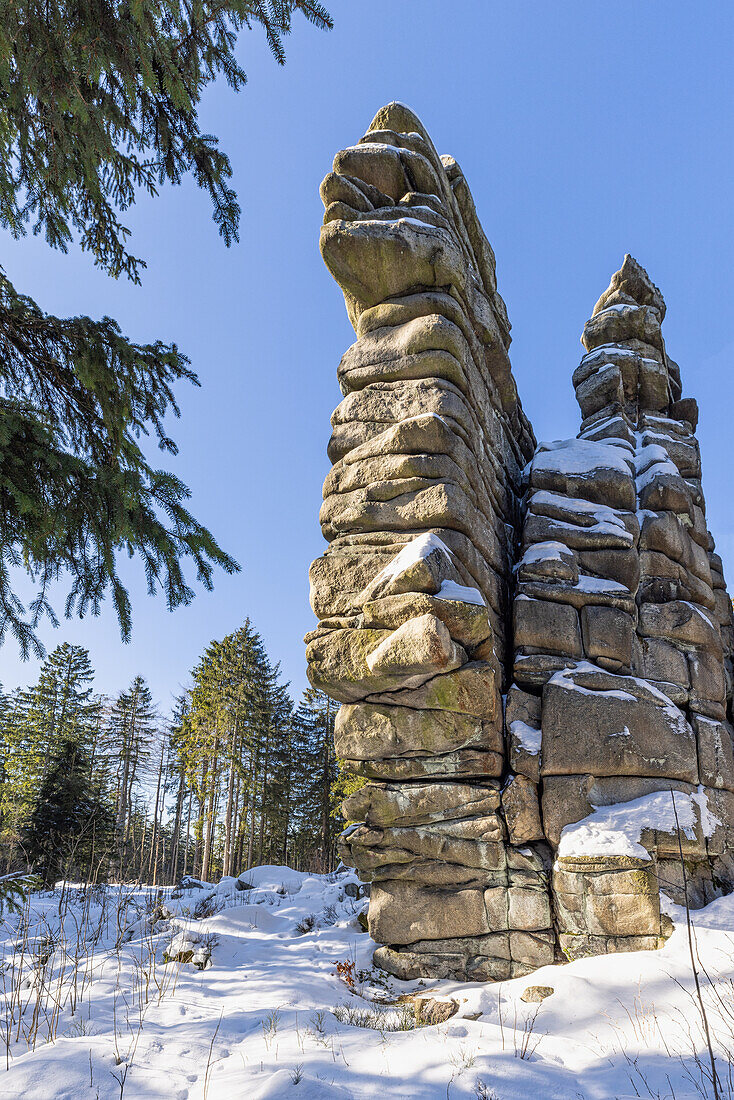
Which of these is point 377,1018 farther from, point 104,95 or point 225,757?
point 225,757

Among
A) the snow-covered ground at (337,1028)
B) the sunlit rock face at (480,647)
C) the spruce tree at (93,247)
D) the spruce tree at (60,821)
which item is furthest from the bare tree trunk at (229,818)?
the spruce tree at (93,247)

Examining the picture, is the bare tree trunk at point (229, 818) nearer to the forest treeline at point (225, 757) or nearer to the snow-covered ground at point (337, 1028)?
the forest treeline at point (225, 757)

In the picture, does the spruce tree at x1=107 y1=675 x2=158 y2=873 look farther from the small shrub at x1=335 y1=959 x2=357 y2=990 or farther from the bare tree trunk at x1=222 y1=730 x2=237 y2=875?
the small shrub at x1=335 y1=959 x2=357 y2=990

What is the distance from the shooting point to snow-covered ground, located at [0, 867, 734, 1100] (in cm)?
357

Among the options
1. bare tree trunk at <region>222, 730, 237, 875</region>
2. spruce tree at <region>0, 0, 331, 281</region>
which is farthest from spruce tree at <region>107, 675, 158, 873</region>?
spruce tree at <region>0, 0, 331, 281</region>

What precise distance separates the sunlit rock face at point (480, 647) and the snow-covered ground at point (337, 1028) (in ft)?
2.38

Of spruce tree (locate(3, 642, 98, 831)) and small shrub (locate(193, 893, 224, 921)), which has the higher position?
spruce tree (locate(3, 642, 98, 831))

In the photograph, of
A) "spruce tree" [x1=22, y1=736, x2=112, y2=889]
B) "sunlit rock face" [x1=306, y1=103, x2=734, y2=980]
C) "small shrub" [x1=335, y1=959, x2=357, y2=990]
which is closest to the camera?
"small shrub" [x1=335, y1=959, x2=357, y2=990]

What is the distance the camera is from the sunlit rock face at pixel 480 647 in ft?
23.5

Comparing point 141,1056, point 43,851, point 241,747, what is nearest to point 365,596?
point 141,1056

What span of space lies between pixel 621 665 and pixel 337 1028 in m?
5.52

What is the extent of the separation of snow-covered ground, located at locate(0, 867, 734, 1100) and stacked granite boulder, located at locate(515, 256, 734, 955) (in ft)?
2.17

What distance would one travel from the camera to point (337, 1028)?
507 cm

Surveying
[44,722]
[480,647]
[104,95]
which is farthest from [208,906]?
[44,722]
